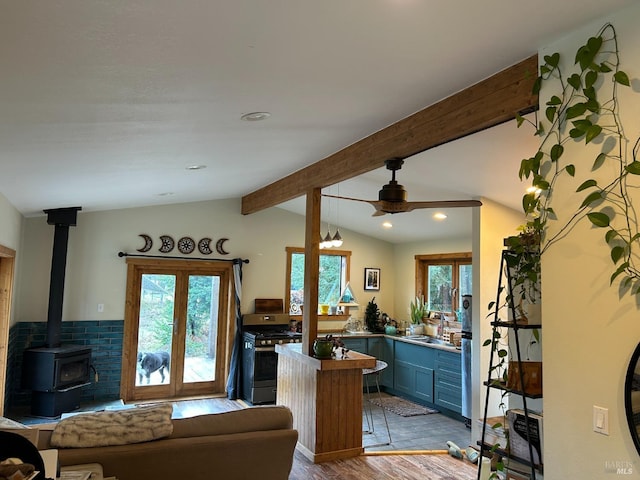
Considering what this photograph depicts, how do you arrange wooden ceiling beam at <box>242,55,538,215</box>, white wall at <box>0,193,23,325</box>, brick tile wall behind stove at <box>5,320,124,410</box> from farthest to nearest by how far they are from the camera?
1. brick tile wall behind stove at <box>5,320,124,410</box>
2. white wall at <box>0,193,23,325</box>
3. wooden ceiling beam at <box>242,55,538,215</box>

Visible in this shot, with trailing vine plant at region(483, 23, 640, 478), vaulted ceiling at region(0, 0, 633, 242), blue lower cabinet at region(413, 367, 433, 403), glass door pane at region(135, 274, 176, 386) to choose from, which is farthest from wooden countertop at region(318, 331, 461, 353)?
trailing vine plant at region(483, 23, 640, 478)

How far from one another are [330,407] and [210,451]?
74.6 inches

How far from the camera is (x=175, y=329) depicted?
654 cm

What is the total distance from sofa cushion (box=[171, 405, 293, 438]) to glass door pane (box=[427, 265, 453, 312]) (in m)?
4.82

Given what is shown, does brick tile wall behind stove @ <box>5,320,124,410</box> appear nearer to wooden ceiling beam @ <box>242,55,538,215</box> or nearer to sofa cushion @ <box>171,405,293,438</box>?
wooden ceiling beam @ <box>242,55,538,215</box>

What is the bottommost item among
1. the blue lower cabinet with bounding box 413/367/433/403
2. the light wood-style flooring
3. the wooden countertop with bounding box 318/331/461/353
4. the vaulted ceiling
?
the light wood-style flooring

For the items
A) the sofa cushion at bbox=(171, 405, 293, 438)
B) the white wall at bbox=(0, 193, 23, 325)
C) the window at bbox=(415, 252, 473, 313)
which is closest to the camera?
the sofa cushion at bbox=(171, 405, 293, 438)

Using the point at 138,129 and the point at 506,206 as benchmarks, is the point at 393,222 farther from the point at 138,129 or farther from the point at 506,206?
the point at 138,129

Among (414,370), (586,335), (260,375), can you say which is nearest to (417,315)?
(414,370)

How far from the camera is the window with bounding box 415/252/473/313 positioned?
270 inches

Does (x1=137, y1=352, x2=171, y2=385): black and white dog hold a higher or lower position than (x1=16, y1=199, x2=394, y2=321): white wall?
lower

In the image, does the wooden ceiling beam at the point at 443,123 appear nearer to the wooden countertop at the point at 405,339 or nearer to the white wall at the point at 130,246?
the white wall at the point at 130,246

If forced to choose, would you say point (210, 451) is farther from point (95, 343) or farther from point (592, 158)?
point (95, 343)

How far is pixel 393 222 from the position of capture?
7012mm
